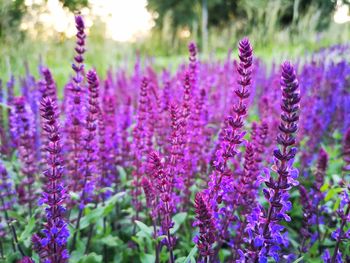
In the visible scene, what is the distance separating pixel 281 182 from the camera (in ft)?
5.71

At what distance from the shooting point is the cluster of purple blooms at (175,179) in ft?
6.21

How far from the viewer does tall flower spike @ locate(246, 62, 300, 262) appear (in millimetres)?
1585

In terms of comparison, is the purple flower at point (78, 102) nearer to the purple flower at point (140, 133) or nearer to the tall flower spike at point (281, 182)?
the purple flower at point (140, 133)

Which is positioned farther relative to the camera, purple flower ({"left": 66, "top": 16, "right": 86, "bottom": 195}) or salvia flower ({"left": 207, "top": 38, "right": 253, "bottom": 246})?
purple flower ({"left": 66, "top": 16, "right": 86, "bottom": 195})

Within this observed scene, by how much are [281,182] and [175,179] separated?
1.05 meters

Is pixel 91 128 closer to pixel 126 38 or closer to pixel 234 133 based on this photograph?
pixel 234 133

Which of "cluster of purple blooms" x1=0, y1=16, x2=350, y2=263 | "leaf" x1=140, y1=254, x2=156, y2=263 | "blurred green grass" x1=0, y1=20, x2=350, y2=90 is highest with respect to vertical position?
"blurred green grass" x1=0, y1=20, x2=350, y2=90

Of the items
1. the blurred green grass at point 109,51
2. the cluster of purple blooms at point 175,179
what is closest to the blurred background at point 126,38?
the blurred green grass at point 109,51

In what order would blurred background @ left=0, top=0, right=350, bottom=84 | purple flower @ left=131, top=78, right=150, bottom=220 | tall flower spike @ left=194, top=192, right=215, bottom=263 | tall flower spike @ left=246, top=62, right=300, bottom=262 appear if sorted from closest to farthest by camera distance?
1. tall flower spike @ left=246, top=62, right=300, bottom=262
2. tall flower spike @ left=194, top=192, right=215, bottom=263
3. purple flower @ left=131, top=78, right=150, bottom=220
4. blurred background @ left=0, top=0, right=350, bottom=84

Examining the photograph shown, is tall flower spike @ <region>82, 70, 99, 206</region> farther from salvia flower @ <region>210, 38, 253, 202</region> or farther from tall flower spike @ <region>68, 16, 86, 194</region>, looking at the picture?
salvia flower @ <region>210, 38, 253, 202</region>

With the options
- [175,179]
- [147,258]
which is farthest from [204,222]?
[147,258]

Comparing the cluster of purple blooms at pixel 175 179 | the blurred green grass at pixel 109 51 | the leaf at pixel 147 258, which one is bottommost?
the leaf at pixel 147 258

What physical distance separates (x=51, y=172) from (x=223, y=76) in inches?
206

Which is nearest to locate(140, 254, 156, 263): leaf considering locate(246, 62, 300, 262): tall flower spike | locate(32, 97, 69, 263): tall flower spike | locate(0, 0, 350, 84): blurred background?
locate(32, 97, 69, 263): tall flower spike
